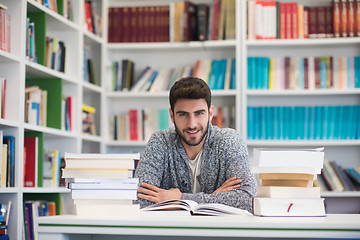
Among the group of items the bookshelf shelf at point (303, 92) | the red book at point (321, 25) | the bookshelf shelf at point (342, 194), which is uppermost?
the red book at point (321, 25)

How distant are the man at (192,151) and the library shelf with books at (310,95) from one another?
1516 mm

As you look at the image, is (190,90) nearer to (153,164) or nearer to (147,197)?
(153,164)

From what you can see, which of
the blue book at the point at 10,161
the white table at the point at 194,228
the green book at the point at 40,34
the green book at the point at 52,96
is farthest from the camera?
the green book at the point at 52,96

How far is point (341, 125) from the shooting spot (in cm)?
406

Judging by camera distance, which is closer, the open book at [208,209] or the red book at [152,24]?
the open book at [208,209]

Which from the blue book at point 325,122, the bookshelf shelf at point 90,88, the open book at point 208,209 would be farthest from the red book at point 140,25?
the open book at point 208,209

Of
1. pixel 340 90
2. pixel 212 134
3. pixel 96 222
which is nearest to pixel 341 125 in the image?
pixel 340 90

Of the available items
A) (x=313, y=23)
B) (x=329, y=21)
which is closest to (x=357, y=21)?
(x=329, y=21)

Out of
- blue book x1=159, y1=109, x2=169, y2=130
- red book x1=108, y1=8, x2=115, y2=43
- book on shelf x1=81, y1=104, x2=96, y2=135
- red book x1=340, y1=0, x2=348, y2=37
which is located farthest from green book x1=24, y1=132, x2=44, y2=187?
red book x1=340, y1=0, x2=348, y2=37

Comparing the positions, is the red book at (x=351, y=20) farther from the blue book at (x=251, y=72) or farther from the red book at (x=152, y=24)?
the red book at (x=152, y=24)

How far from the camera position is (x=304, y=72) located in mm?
4160

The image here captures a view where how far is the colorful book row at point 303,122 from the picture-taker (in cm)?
406

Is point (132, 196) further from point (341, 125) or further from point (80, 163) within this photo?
point (341, 125)

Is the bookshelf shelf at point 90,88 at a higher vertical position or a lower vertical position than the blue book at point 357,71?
lower
